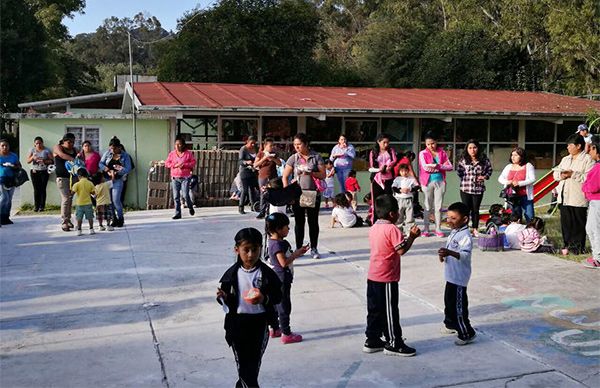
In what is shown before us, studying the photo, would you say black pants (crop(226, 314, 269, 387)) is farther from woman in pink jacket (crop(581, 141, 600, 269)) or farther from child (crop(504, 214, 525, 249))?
child (crop(504, 214, 525, 249))

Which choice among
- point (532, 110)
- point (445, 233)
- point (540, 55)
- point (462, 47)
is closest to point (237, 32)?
point (462, 47)

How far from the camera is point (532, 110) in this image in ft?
58.9

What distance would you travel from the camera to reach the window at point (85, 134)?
51.3 ft

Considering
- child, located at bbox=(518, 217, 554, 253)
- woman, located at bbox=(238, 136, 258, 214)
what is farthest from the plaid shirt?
woman, located at bbox=(238, 136, 258, 214)

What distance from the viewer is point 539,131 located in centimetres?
1970

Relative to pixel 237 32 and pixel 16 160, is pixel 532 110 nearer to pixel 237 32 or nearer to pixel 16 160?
pixel 16 160

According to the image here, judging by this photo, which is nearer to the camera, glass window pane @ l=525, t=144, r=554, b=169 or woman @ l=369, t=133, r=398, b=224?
woman @ l=369, t=133, r=398, b=224

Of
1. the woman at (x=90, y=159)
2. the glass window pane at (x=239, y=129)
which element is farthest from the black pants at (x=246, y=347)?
the glass window pane at (x=239, y=129)

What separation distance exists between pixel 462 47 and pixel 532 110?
1249cm

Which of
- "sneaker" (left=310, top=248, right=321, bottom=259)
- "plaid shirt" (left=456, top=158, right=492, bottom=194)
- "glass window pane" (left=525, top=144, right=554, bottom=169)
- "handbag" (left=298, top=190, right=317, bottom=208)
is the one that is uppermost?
"glass window pane" (left=525, top=144, right=554, bottom=169)

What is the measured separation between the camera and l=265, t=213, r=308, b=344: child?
537 cm

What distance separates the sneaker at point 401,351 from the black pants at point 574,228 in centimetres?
505

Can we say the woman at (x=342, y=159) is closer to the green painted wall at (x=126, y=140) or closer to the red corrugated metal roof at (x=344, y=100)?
the red corrugated metal roof at (x=344, y=100)

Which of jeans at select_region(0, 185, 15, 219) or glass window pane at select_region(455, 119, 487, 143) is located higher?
glass window pane at select_region(455, 119, 487, 143)
